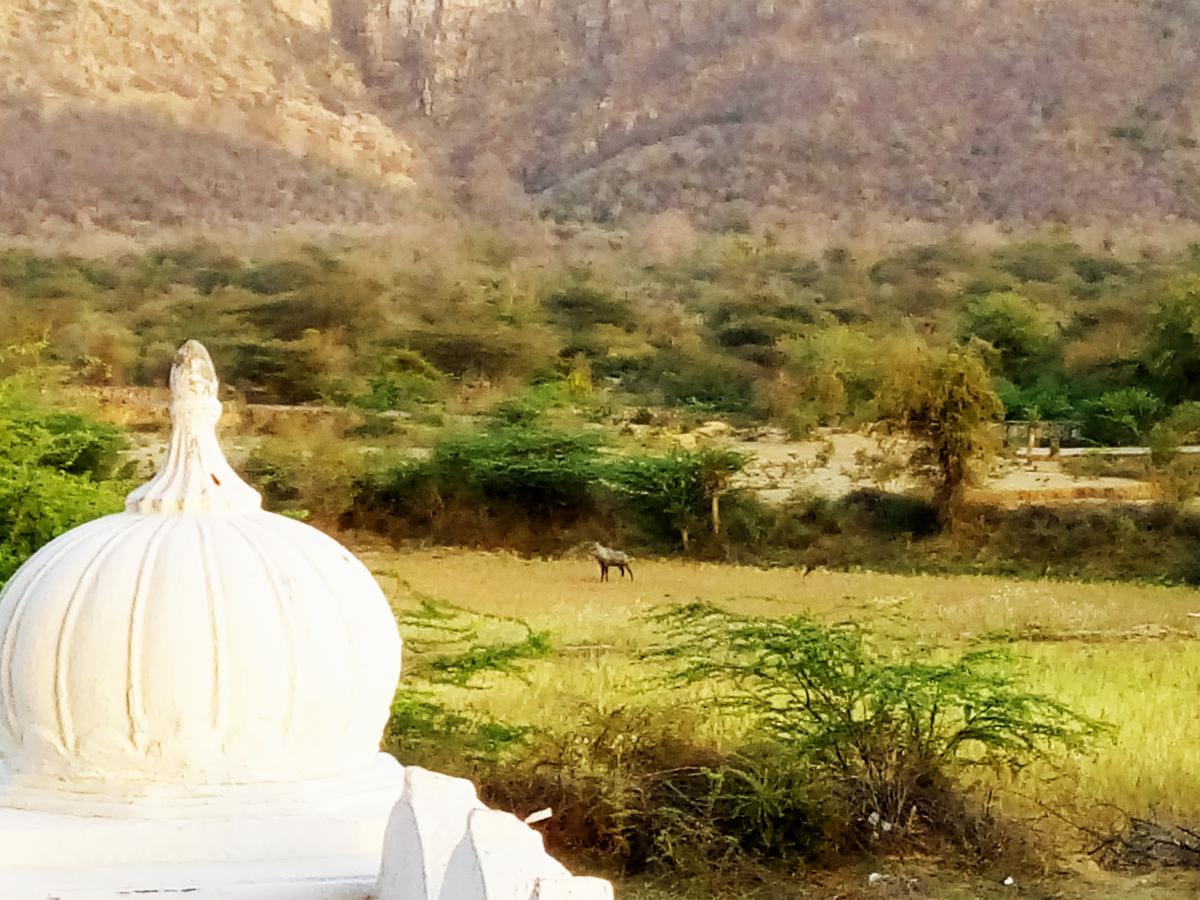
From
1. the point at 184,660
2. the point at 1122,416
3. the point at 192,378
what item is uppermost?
the point at 192,378

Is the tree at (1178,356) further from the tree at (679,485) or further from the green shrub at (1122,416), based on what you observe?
the tree at (679,485)

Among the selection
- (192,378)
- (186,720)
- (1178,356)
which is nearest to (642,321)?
(1178,356)

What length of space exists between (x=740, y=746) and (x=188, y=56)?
12.3 ft

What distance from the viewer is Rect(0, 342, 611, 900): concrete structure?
7.55 ft

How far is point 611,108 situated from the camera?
735cm

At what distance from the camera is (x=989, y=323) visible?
658 centimetres

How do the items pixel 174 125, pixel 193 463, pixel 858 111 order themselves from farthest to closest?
1. pixel 174 125
2. pixel 858 111
3. pixel 193 463

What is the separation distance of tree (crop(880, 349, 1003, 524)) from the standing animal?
1.13 m

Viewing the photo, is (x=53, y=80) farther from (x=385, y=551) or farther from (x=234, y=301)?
(x=385, y=551)

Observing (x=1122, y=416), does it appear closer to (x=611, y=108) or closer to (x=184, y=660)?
(x=611, y=108)

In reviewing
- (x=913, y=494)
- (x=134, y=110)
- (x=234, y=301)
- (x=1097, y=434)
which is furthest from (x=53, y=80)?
(x=1097, y=434)

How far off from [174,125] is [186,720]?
545 cm

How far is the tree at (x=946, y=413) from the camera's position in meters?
6.51

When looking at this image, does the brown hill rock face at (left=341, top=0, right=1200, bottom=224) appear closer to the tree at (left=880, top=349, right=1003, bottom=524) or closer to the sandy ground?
the tree at (left=880, top=349, right=1003, bottom=524)
